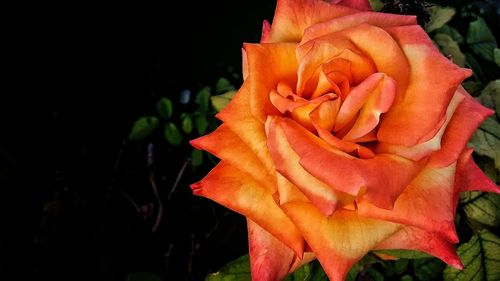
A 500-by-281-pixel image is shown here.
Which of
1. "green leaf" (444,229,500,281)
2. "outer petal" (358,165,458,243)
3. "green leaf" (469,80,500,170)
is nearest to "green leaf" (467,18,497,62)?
"green leaf" (469,80,500,170)

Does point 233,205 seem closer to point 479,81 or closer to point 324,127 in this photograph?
point 324,127

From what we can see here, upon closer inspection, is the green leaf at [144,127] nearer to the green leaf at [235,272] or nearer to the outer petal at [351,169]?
the green leaf at [235,272]

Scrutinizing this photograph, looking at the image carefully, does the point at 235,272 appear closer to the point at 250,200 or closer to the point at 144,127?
the point at 250,200

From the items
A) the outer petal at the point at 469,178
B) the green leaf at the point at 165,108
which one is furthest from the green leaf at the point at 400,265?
the green leaf at the point at 165,108

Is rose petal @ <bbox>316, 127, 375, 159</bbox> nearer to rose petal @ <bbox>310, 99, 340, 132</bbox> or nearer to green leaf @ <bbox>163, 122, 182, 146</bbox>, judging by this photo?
rose petal @ <bbox>310, 99, 340, 132</bbox>

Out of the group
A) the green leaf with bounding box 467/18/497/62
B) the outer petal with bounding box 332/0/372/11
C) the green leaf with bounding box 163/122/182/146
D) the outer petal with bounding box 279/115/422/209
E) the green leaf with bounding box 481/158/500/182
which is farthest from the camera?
the green leaf with bounding box 163/122/182/146

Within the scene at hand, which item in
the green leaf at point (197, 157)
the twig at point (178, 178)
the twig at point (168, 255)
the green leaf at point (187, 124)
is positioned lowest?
the twig at point (168, 255)

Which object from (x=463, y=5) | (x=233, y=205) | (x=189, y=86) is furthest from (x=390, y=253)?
(x=189, y=86)
